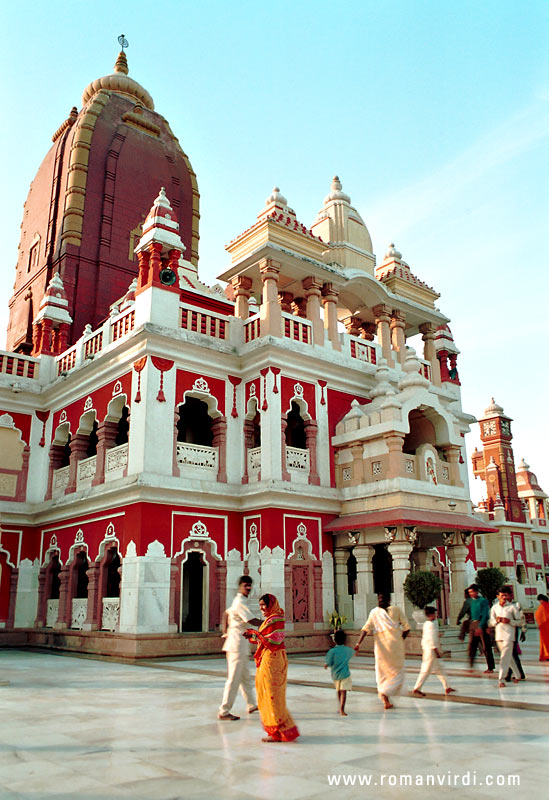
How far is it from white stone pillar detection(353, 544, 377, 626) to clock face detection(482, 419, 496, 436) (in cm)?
2755

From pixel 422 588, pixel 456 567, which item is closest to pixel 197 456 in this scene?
pixel 422 588

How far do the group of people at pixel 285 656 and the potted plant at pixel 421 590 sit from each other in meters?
3.16

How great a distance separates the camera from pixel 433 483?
16.8 m

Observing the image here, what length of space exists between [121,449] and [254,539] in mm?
3885

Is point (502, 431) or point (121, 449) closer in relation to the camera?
point (121, 449)

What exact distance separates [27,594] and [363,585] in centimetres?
965

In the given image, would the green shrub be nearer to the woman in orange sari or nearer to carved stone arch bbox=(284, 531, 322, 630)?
carved stone arch bbox=(284, 531, 322, 630)

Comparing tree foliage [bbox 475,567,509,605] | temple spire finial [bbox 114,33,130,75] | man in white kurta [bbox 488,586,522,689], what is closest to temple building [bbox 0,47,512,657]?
tree foliage [bbox 475,567,509,605]

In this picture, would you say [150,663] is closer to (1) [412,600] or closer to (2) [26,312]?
(1) [412,600]

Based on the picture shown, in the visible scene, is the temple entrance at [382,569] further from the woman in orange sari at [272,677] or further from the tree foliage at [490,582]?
the woman in orange sari at [272,677]

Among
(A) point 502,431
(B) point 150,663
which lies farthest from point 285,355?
(A) point 502,431

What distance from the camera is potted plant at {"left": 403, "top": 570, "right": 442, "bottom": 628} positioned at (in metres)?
14.3

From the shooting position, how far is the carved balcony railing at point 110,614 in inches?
602

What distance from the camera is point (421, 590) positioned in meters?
14.3
